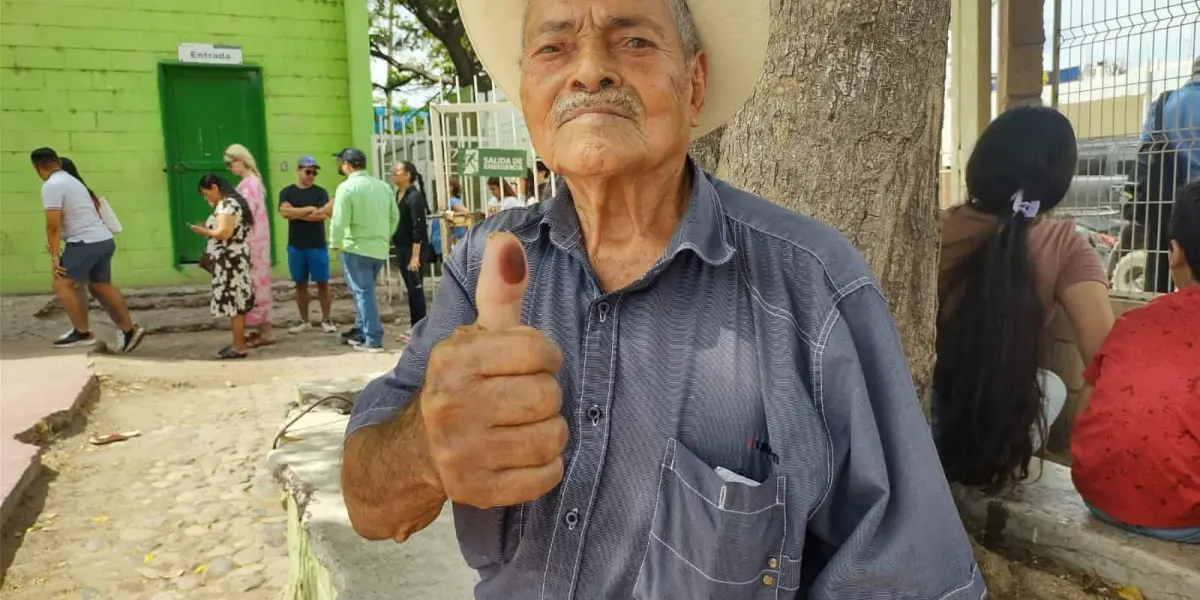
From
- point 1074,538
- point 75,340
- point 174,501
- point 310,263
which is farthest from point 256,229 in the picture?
point 1074,538

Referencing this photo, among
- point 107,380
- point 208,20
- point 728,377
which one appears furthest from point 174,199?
point 728,377

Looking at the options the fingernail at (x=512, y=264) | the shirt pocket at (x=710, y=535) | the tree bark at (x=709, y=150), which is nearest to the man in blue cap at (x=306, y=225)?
the tree bark at (x=709, y=150)

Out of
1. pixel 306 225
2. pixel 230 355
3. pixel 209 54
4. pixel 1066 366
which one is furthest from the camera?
pixel 209 54

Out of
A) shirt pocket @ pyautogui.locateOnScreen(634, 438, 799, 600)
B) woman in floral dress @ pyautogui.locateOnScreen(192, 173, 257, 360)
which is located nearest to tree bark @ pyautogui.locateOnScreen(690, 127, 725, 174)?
shirt pocket @ pyautogui.locateOnScreen(634, 438, 799, 600)

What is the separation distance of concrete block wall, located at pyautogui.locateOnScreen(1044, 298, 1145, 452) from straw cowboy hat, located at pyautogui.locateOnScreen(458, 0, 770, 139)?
7.77ft

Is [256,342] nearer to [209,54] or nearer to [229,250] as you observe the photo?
[229,250]

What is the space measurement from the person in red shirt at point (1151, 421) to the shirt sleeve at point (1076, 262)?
36 cm

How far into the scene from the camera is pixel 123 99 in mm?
9180

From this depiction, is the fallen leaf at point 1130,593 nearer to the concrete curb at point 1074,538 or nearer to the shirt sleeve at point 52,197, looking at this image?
the concrete curb at point 1074,538

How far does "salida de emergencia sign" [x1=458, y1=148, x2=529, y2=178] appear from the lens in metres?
7.04

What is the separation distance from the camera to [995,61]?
5.05m

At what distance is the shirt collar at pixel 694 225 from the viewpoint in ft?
4.48

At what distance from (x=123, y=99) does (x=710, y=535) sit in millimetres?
9853

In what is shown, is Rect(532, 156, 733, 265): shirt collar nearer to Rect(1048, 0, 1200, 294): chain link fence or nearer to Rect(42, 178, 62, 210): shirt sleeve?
Rect(1048, 0, 1200, 294): chain link fence
